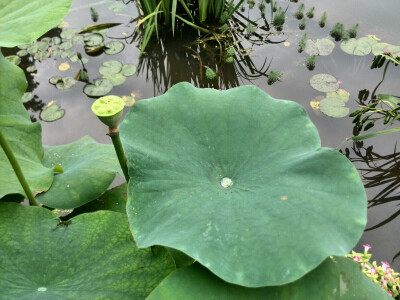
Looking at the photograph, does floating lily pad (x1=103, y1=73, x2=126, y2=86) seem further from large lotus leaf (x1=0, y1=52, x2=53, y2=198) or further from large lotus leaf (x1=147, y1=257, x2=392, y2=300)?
large lotus leaf (x1=147, y1=257, x2=392, y2=300)

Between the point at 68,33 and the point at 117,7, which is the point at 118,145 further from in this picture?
the point at 117,7

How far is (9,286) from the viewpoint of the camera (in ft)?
3.21

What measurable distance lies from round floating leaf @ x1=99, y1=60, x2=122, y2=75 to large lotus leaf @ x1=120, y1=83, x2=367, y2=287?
2.49 m

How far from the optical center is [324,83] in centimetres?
329

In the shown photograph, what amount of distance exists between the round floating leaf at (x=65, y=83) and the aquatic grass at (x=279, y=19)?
2.08 metres

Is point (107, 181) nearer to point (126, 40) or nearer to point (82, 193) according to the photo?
point (82, 193)

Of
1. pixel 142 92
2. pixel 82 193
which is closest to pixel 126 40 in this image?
pixel 142 92

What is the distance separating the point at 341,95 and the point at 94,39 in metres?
2.50

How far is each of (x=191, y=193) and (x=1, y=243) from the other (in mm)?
556

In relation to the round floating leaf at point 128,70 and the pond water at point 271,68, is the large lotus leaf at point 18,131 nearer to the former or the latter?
the pond water at point 271,68

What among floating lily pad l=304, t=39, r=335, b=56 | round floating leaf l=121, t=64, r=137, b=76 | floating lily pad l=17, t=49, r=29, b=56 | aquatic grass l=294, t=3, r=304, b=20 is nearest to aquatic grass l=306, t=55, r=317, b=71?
floating lily pad l=304, t=39, r=335, b=56

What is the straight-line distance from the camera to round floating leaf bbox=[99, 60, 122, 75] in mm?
3541

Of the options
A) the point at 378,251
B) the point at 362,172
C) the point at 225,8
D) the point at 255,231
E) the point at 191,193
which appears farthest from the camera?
the point at 225,8

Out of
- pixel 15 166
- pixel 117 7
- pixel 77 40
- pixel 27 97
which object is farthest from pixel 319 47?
pixel 15 166
